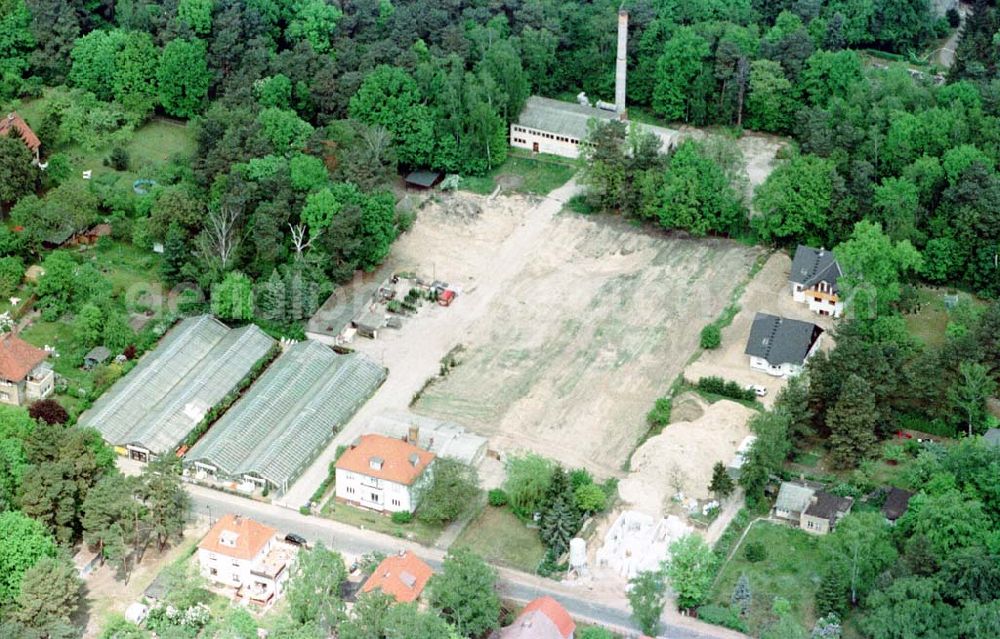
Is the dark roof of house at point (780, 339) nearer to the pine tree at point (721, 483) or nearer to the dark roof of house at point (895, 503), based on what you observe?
the pine tree at point (721, 483)

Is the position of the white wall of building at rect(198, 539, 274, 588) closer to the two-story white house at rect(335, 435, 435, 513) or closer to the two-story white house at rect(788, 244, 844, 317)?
the two-story white house at rect(335, 435, 435, 513)

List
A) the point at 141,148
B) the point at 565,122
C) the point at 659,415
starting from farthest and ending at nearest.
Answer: the point at 565,122, the point at 141,148, the point at 659,415

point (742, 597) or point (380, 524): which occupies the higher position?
→ point (742, 597)

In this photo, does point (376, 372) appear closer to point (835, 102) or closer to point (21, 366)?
point (21, 366)

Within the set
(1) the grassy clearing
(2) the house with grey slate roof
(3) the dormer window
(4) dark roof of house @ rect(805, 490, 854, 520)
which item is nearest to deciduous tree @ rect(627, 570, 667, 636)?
(4) dark roof of house @ rect(805, 490, 854, 520)


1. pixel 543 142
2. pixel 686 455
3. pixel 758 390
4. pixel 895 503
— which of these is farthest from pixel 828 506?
pixel 543 142

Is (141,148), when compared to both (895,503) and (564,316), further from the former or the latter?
(895,503)

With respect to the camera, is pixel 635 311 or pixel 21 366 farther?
pixel 635 311

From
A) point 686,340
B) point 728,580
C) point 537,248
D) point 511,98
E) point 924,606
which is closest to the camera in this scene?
point 924,606

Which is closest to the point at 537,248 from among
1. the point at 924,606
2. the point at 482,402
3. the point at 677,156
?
the point at 677,156
